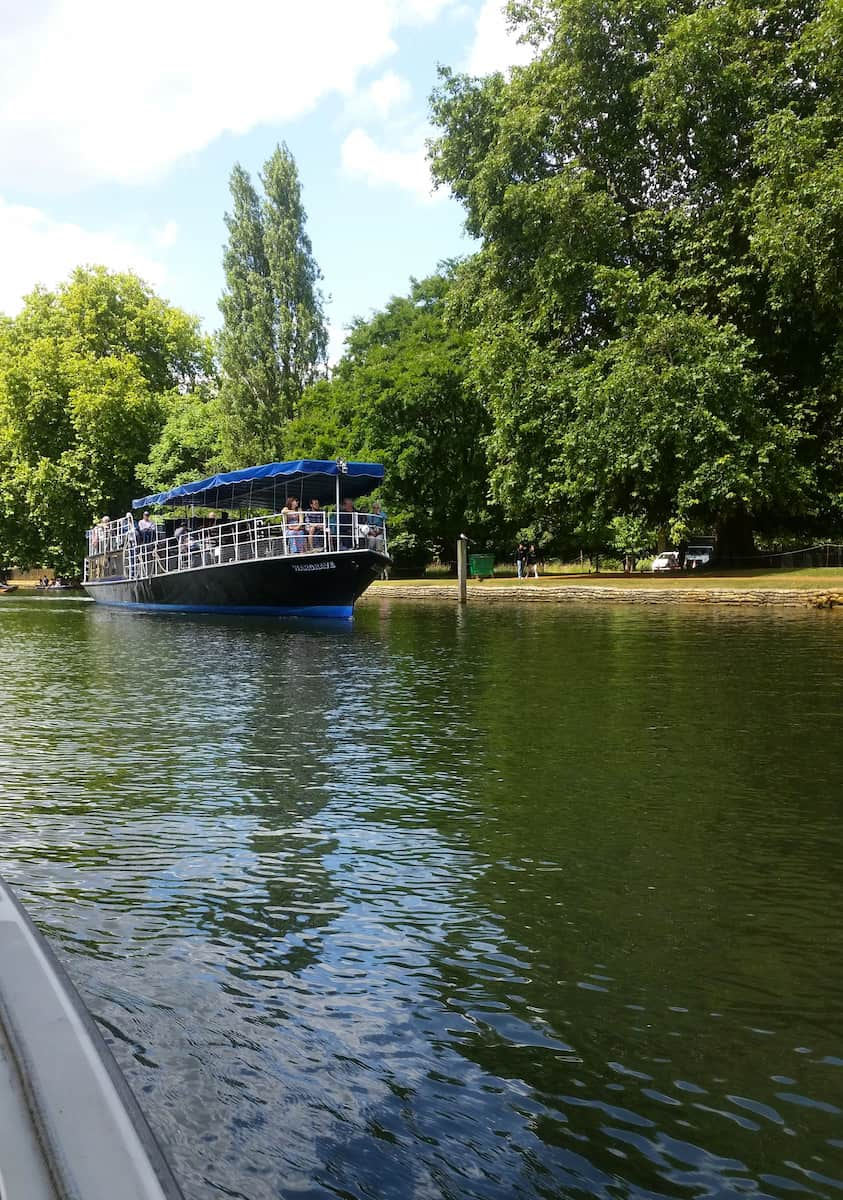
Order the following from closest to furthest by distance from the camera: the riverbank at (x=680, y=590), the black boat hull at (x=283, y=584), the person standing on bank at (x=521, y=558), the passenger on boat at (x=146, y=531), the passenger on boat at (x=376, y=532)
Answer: the black boat hull at (x=283, y=584) → the riverbank at (x=680, y=590) → the passenger on boat at (x=376, y=532) → the passenger on boat at (x=146, y=531) → the person standing on bank at (x=521, y=558)

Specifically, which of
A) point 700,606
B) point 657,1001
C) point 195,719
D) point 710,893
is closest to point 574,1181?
point 657,1001

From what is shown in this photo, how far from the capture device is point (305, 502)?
115 feet

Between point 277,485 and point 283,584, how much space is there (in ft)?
16.3

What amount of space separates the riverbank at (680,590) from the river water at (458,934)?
18.1 m

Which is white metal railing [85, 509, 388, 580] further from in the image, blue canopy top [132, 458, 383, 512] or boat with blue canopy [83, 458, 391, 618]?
blue canopy top [132, 458, 383, 512]

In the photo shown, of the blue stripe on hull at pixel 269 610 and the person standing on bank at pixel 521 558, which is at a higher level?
the person standing on bank at pixel 521 558

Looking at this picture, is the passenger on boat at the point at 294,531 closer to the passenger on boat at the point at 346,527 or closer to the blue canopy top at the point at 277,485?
the passenger on boat at the point at 346,527

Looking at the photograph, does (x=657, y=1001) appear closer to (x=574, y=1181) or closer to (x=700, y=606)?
(x=574, y=1181)

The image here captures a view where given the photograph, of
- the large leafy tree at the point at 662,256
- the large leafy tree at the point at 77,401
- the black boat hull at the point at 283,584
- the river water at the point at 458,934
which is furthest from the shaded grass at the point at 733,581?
the large leafy tree at the point at 77,401

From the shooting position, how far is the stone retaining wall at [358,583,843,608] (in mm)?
27547

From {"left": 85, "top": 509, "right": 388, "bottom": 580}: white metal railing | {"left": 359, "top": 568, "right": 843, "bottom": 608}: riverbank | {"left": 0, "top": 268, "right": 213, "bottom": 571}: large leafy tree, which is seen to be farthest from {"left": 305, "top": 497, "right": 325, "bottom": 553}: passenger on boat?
{"left": 0, "top": 268, "right": 213, "bottom": 571}: large leafy tree

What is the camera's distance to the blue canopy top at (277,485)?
95.5ft

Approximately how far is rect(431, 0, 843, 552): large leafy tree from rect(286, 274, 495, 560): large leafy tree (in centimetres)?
1114

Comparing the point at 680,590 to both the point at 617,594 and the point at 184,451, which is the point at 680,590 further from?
the point at 184,451
